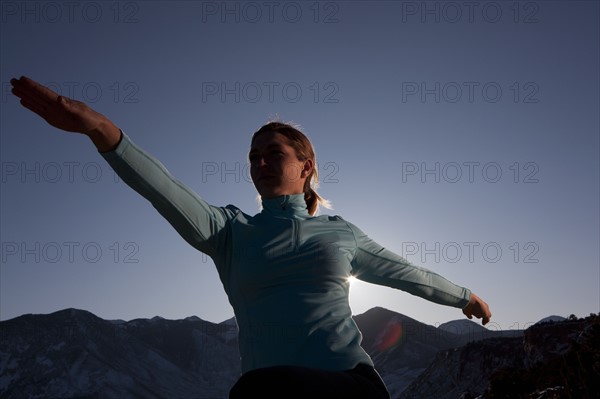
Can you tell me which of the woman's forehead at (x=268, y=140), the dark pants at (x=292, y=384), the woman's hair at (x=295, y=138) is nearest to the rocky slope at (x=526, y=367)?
the woman's hair at (x=295, y=138)

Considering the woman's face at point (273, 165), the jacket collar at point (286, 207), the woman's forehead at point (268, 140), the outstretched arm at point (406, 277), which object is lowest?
the outstretched arm at point (406, 277)

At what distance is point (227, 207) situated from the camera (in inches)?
121

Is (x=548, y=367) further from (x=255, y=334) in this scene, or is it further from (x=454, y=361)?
(x=255, y=334)

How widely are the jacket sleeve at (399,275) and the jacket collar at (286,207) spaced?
30cm

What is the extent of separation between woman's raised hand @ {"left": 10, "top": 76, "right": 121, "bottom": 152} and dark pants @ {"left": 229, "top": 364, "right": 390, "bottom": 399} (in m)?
1.11

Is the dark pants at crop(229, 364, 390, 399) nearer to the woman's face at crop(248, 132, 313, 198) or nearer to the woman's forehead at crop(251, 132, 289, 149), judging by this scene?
the woman's face at crop(248, 132, 313, 198)

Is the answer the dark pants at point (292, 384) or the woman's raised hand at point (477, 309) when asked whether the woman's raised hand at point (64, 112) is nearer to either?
the dark pants at point (292, 384)

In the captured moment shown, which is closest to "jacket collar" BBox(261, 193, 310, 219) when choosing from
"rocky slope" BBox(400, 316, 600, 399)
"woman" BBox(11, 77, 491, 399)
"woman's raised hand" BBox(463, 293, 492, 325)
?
"woman" BBox(11, 77, 491, 399)

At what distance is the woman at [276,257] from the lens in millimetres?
2307

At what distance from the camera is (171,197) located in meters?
2.58

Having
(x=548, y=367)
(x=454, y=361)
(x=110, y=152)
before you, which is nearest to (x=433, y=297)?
(x=110, y=152)

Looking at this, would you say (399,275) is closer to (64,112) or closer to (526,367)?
(64,112)

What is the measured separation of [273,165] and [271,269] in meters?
0.79

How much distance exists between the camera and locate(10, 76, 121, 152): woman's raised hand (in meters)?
2.26
